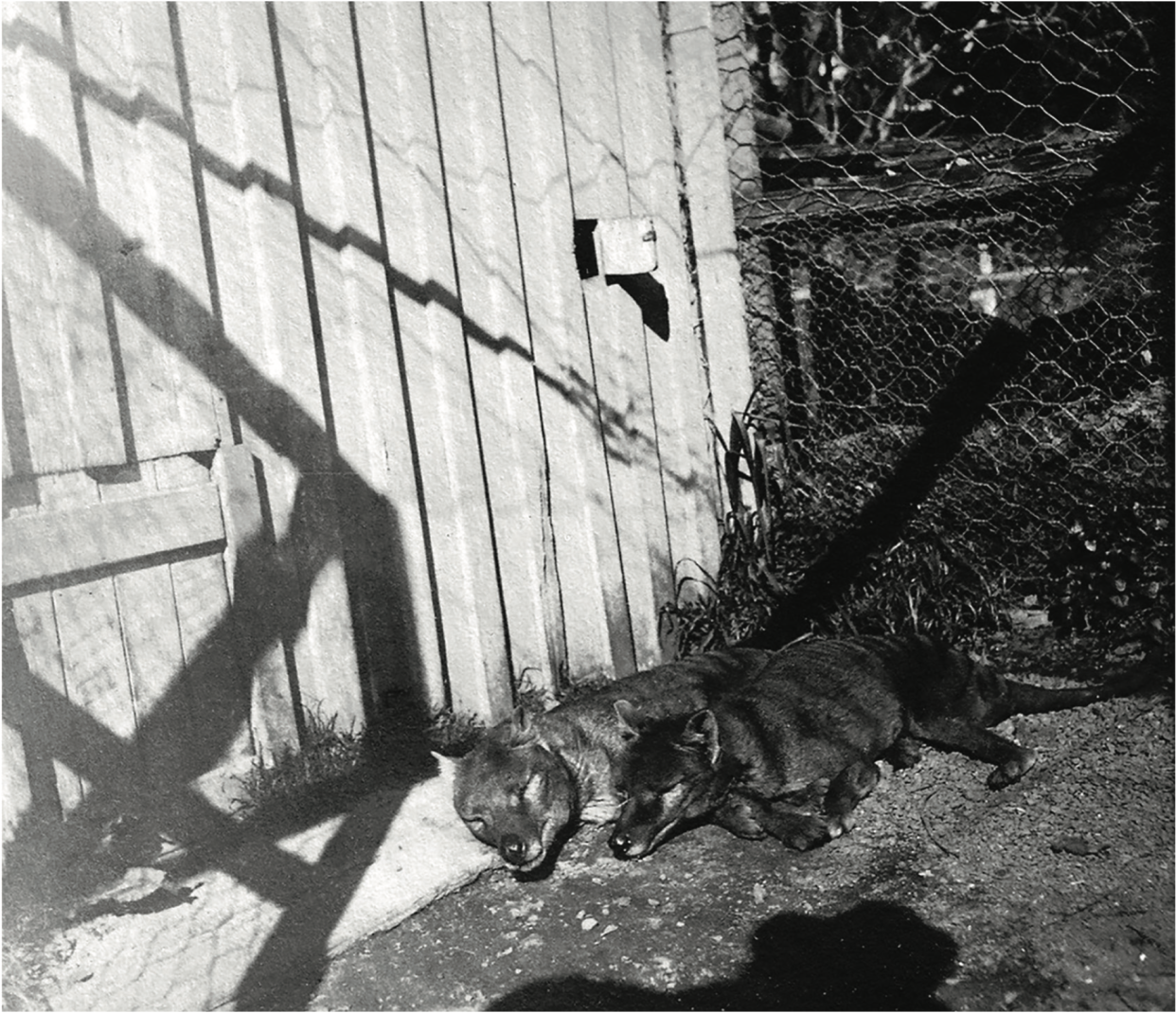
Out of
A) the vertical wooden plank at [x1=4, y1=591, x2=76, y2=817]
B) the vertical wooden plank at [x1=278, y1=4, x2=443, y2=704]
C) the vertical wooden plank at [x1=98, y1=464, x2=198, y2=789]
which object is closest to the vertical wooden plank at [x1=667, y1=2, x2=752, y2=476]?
the vertical wooden plank at [x1=278, y1=4, x2=443, y2=704]

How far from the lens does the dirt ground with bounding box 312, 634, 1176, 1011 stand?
9.85ft

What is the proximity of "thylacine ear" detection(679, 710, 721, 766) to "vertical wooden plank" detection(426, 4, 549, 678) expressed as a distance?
1.05 meters

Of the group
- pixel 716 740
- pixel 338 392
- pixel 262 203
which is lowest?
pixel 716 740

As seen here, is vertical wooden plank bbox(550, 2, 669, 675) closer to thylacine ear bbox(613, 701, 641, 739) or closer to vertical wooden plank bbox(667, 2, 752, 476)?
vertical wooden plank bbox(667, 2, 752, 476)

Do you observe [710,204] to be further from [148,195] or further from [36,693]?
[36,693]

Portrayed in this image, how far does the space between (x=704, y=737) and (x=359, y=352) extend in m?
1.81

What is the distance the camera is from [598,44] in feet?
17.4

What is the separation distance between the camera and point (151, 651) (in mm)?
3680

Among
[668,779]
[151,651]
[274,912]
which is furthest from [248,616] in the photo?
[668,779]

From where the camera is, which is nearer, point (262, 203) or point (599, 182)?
point (262, 203)

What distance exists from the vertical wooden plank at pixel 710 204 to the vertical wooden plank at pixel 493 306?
47.7 inches

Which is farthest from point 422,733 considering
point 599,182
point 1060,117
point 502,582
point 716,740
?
point 1060,117

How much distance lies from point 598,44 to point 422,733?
3.10 meters

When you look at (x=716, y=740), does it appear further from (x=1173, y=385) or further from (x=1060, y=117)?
(x=1060, y=117)
